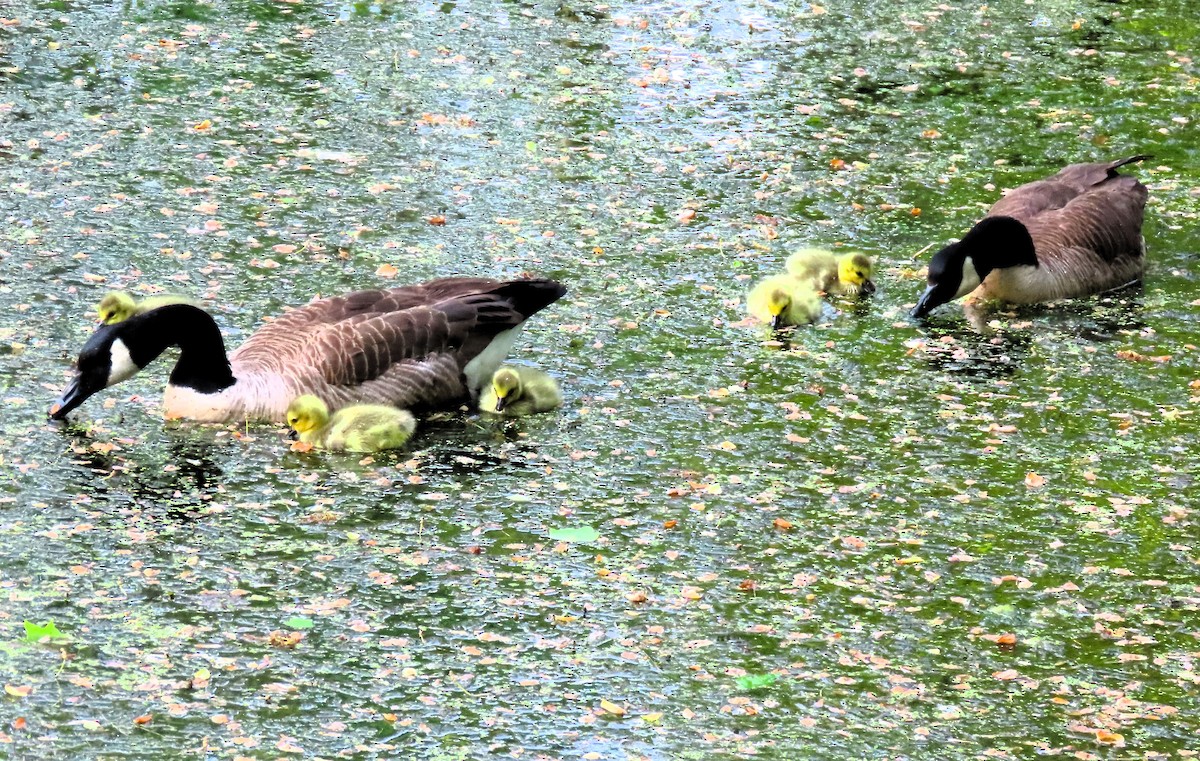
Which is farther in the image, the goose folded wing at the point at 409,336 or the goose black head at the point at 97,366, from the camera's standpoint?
the goose folded wing at the point at 409,336

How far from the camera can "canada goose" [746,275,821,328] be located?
7996 mm

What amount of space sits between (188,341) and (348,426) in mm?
782

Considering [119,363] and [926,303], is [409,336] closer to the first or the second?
[119,363]

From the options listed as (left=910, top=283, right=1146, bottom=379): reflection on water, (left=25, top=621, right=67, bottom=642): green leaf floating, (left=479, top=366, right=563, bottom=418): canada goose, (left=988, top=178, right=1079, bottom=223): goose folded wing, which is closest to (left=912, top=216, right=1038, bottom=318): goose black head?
(left=910, top=283, right=1146, bottom=379): reflection on water

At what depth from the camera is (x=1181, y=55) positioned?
11.9 m

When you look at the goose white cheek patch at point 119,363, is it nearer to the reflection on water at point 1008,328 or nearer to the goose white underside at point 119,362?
the goose white underside at point 119,362

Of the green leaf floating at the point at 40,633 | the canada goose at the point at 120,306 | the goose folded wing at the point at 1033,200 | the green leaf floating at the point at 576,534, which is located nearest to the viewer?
the green leaf floating at the point at 40,633

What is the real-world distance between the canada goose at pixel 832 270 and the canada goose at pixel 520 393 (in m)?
1.70

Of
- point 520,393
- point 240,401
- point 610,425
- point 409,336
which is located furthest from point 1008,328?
point 240,401

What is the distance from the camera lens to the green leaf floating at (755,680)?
530 centimetres

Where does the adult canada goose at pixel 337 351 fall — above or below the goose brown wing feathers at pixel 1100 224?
below

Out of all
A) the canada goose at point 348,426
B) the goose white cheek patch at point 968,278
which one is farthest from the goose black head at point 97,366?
the goose white cheek patch at point 968,278

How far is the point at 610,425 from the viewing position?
711cm

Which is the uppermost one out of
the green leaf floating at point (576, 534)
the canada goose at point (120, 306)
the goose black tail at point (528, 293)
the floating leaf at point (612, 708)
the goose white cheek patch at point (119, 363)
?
the goose black tail at point (528, 293)
